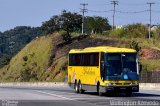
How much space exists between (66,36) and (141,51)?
2197 cm

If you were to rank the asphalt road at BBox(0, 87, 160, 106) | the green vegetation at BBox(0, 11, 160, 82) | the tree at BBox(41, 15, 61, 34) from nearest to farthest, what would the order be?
the asphalt road at BBox(0, 87, 160, 106) < the green vegetation at BBox(0, 11, 160, 82) < the tree at BBox(41, 15, 61, 34)

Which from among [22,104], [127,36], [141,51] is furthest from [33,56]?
[22,104]

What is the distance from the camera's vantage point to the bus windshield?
3616cm

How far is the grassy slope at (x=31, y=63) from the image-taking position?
101938 mm

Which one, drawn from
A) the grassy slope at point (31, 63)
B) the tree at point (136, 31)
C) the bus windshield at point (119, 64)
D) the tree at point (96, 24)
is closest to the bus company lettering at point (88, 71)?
the bus windshield at point (119, 64)

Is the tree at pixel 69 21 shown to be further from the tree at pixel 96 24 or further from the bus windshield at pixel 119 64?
the bus windshield at pixel 119 64

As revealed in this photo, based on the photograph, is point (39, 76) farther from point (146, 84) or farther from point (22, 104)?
point (22, 104)

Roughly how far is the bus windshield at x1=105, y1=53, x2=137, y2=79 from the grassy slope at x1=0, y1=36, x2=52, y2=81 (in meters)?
61.4

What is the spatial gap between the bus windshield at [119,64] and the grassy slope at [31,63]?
→ 201 ft

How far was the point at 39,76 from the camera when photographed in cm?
9919

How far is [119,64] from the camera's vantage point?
119 feet

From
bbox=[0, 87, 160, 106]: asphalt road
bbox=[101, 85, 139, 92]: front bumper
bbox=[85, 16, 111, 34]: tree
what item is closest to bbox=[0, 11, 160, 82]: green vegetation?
bbox=[85, 16, 111, 34]: tree

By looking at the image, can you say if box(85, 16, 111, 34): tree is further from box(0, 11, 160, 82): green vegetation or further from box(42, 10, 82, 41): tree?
box(42, 10, 82, 41): tree

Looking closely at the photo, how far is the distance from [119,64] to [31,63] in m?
72.5
